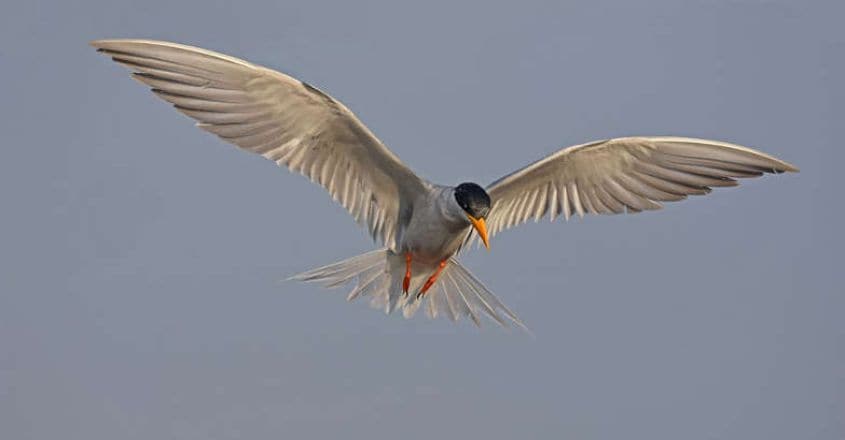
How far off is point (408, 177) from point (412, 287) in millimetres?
787

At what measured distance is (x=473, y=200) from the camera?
709 centimetres

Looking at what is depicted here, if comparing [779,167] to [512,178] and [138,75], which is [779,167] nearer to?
[512,178]

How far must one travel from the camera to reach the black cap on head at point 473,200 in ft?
23.3

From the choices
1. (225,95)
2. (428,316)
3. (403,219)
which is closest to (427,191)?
(403,219)

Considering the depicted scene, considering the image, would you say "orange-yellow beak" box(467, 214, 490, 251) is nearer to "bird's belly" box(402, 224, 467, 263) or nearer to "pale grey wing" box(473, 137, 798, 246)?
"bird's belly" box(402, 224, 467, 263)

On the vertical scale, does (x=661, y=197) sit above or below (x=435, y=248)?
above

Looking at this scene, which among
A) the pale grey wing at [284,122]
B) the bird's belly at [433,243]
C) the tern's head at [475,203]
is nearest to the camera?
the pale grey wing at [284,122]

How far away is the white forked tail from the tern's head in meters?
0.77

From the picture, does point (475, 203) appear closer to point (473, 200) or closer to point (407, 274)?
point (473, 200)

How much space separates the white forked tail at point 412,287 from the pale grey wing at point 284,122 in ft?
0.57

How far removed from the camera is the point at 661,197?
801cm

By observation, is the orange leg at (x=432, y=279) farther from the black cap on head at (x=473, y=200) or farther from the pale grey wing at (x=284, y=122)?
the black cap on head at (x=473, y=200)

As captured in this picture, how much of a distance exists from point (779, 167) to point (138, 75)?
3.67 metres

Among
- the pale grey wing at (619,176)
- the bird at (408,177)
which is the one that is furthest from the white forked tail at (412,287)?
the pale grey wing at (619,176)
